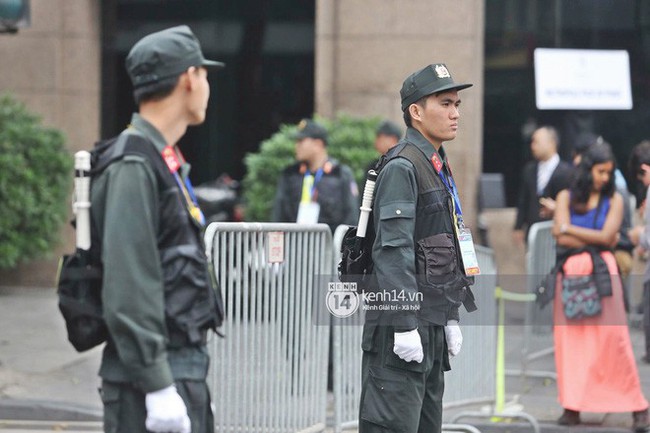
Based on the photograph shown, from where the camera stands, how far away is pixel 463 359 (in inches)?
324

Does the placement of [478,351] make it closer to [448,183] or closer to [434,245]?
[448,183]

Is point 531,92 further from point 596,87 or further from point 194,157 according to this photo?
point 194,157

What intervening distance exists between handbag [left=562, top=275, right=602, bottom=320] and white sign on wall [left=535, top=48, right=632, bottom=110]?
5.14 meters

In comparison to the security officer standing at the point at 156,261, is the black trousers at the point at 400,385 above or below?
below

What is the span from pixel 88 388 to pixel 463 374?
2826 mm

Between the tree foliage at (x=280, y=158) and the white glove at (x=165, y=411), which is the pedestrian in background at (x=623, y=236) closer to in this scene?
the tree foliage at (x=280, y=158)

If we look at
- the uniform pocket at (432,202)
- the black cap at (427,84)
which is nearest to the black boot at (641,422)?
the uniform pocket at (432,202)

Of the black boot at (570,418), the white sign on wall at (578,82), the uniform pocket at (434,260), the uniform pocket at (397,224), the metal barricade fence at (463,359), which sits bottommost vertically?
the black boot at (570,418)

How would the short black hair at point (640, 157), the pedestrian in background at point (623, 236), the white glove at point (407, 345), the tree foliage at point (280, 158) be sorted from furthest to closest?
the tree foliage at point (280, 158), the pedestrian in background at point (623, 236), the short black hair at point (640, 157), the white glove at point (407, 345)

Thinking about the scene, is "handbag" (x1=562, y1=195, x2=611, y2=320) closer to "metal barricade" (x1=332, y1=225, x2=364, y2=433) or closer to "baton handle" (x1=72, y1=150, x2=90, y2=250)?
"metal barricade" (x1=332, y1=225, x2=364, y2=433)

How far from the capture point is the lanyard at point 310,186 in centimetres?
977

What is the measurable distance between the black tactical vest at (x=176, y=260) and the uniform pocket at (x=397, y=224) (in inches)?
58.3

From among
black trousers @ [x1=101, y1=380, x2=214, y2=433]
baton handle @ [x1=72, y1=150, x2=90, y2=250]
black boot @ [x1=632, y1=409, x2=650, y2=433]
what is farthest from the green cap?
black boot @ [x1=632, y1=409, x2=650, y2=433]

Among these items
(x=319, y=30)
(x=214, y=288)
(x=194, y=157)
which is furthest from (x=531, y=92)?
(x=214, y=288)
